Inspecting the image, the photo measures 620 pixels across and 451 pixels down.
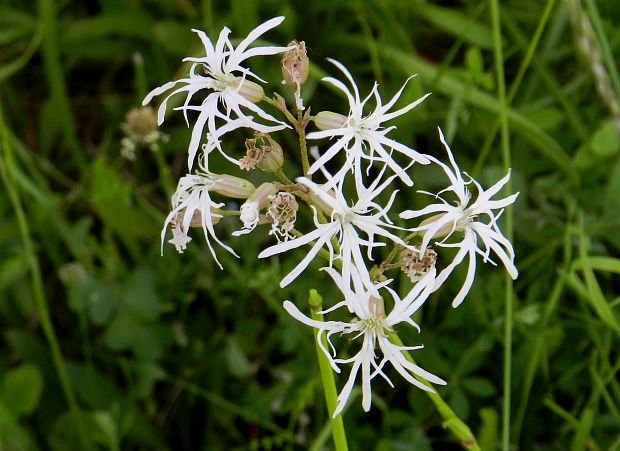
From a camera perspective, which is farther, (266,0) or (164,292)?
(266,0)

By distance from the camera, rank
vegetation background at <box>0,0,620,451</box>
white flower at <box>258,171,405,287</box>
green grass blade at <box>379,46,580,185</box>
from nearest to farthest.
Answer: white flower at <box>258,171,405,287</box>, vegetation background at <box>0,0,620,451</box>, green grass blade at <box>379,46,580,185</box>

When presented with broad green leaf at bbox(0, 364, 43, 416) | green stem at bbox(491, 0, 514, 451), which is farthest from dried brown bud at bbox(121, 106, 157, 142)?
green stem at bbox(491, 0, 514, 451)

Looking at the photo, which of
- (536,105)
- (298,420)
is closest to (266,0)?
(536,105)

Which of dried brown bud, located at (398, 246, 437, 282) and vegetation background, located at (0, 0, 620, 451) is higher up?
dried brown bud, located at (398, 246, 437, 282)

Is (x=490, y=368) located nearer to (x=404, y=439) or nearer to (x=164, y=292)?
(x=404, y=439)

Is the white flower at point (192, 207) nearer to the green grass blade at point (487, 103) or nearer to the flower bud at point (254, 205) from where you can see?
the flower bud at point (254, 205)


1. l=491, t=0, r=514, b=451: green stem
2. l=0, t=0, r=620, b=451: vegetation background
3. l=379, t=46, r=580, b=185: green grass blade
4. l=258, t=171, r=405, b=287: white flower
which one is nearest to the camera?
l=258, t=171, r=405, b=287: white flower

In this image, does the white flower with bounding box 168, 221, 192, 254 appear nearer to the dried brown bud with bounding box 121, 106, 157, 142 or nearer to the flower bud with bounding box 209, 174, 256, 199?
the flower bud with bounding box 209, 174, 256, 199
